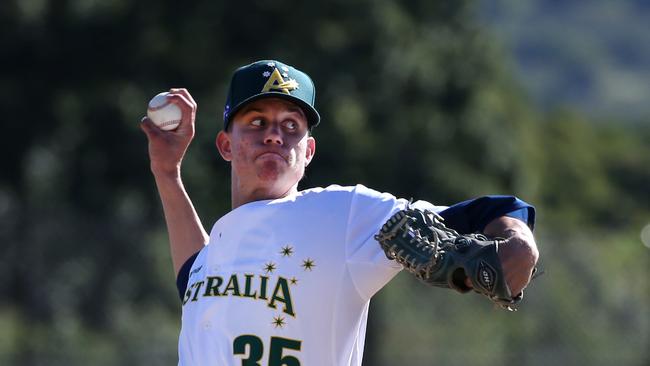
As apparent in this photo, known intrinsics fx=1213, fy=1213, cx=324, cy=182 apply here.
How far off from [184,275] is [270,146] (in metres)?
0.69

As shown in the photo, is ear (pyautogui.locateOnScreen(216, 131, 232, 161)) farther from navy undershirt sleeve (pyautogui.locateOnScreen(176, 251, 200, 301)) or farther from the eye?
navy undershirt sleeve (pyautogui.locateOnScreen(176, 251, 200, 301))

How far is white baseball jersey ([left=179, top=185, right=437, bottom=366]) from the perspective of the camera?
3.42 metres

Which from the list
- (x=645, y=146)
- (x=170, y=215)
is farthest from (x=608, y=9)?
(x=170, y=215)

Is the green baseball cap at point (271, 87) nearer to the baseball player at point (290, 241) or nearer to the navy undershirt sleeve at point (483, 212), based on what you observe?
the baseball player at point (290, 241)

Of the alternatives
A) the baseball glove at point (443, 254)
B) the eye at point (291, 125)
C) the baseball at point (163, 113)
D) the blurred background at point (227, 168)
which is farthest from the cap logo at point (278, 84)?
the blurred background at point (227, 168)

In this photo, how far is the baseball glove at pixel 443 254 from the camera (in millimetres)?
2813

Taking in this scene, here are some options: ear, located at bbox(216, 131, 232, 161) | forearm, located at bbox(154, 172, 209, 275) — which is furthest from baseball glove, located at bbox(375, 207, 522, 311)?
forearm, located at bbox(154, 172, 209, 275)

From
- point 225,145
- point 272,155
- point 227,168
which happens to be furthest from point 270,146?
point 227,168

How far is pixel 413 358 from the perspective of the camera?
1005cm

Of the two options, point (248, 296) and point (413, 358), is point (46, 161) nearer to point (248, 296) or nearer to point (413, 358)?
point (413, 358)

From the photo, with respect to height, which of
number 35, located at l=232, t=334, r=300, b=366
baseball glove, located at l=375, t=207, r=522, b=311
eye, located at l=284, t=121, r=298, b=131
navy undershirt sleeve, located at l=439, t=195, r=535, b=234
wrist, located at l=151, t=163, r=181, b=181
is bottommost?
number 35, located at l=232, t=334, r=300, b=366

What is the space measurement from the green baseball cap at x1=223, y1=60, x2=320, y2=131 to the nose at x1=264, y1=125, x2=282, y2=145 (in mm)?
102

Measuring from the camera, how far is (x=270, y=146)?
3.63 metres

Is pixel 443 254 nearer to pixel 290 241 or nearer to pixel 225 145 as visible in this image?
pixel 290 241
